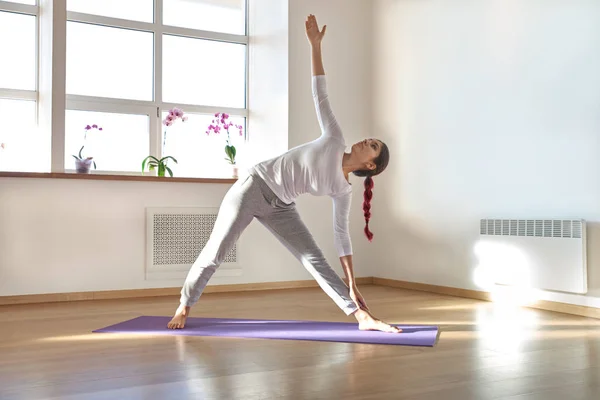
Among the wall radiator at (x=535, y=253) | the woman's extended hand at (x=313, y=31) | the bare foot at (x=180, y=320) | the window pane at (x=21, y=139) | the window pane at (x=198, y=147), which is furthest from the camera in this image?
the window pane at (x=198, y=147)

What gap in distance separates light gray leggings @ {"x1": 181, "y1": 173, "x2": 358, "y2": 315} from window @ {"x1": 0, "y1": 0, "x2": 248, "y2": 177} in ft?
6.43

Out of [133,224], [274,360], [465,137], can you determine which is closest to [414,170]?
[465,137]

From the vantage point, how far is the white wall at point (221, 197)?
4.44 metres

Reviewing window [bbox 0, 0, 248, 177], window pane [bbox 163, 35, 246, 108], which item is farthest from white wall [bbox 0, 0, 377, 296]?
window [bbox 0, 0, 248, 177]

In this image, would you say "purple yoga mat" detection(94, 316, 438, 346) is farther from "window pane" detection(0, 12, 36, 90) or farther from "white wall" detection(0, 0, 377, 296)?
"window pane" detection(0, 12, 36, 90)

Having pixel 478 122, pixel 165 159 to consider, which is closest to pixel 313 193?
pixel 478 122

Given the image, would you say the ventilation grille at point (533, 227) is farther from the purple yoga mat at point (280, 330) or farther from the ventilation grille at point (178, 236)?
the ventilation grille at point (178, 236)

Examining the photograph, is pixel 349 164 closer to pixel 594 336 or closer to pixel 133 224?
pixel 594 336

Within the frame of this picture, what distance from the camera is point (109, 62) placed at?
521 cm

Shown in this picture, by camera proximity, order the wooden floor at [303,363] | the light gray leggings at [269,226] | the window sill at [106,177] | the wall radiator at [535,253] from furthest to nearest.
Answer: the window sill at [106,177] → the wall radiator at [535,253] → the light gray leggings at [269,226] → the wooden floor at [303,363]

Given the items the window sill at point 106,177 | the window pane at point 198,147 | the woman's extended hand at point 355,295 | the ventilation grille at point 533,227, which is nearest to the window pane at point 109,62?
the window pane at point 198,147

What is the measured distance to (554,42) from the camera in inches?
160

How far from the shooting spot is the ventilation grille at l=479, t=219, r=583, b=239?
389cm

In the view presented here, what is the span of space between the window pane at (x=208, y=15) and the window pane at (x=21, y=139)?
4.38 feet
